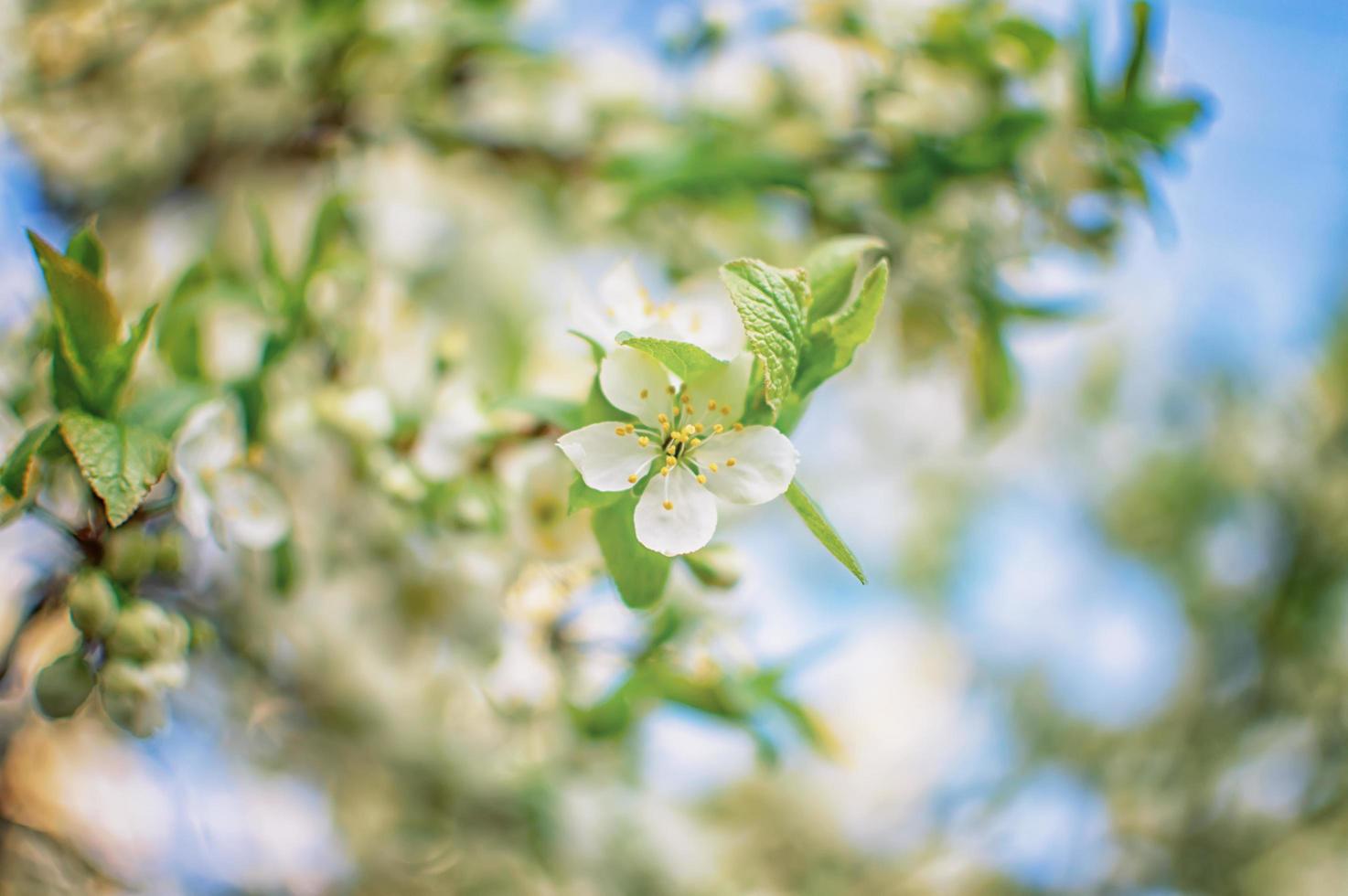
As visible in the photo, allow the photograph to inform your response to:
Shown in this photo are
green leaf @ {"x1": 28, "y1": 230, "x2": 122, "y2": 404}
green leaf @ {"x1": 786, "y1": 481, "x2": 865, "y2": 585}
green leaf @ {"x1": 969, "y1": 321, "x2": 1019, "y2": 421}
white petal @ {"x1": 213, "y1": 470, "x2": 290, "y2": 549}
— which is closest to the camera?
green leaf @ {"x1": 786, "y1": 481, "x2": 865, "y2": 585}

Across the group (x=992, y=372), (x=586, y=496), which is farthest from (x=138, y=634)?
(x=992, y=372)

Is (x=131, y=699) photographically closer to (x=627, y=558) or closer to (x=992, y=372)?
(x=627, y=558)

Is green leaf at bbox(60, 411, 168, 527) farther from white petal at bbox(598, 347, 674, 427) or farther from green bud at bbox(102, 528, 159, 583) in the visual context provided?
white petal at bbox(598, 347, 674, 427)

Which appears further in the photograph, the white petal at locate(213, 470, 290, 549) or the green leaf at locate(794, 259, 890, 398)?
the white petal at locate(213, 470, 290, 549)

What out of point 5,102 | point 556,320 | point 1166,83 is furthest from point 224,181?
point 1166,83

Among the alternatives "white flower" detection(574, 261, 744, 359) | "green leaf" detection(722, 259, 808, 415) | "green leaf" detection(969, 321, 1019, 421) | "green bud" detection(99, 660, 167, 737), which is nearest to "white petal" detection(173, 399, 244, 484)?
"green bud" detection(99, 660, 167, 737)

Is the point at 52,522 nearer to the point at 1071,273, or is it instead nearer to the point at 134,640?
the point at 134,640
